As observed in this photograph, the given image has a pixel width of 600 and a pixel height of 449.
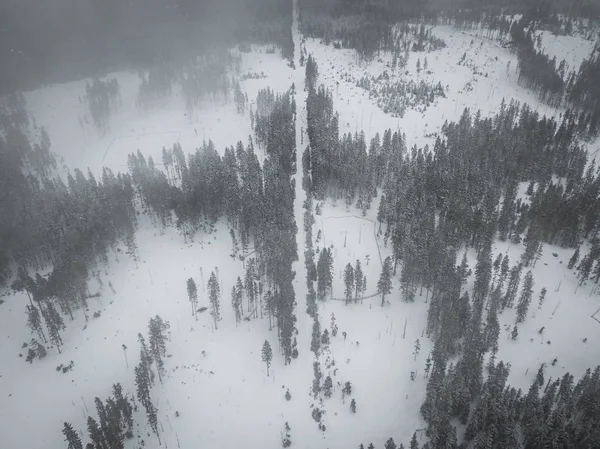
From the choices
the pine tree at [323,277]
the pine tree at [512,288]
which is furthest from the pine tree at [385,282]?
the pine tree at [512,288]

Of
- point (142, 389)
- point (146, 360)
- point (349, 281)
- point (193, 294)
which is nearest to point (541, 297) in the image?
point (349, 281)

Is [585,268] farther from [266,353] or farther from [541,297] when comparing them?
[266,353]

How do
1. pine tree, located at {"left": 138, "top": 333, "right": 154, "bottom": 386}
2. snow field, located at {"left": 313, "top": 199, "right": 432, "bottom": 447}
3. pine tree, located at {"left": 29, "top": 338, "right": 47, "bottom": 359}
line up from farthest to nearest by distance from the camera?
pine tree, located at {"left": 29, "top": 338, "right": 47, "bottom": 359} < pine tree, located at {"left": 138, "top": 333, "right": 154, "bottom": 386} < snow field, located at {"left": 313, "top": 199, "right": 432, "bottom": 447}

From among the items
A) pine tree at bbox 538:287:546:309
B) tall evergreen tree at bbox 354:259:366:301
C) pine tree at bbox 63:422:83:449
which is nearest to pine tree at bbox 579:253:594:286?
pine tree at bbox 538:287:546:309

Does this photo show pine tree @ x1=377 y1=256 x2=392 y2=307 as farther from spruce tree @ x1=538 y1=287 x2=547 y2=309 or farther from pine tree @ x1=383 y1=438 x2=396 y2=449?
pine tree @ x1=383 y1=438 x2=396 y2=449

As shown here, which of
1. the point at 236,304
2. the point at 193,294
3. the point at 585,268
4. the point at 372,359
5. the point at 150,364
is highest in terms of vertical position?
the point at 585,268

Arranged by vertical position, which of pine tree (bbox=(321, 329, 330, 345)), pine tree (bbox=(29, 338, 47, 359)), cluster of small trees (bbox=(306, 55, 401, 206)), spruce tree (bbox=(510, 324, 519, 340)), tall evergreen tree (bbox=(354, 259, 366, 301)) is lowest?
pine tree (bbox=(29, 338, 47, 359))

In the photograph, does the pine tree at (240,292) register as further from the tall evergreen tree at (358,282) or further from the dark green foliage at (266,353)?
the tall evergreen tree at (358,282)

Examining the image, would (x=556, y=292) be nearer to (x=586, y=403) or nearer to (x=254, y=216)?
(x=586, y=403)
